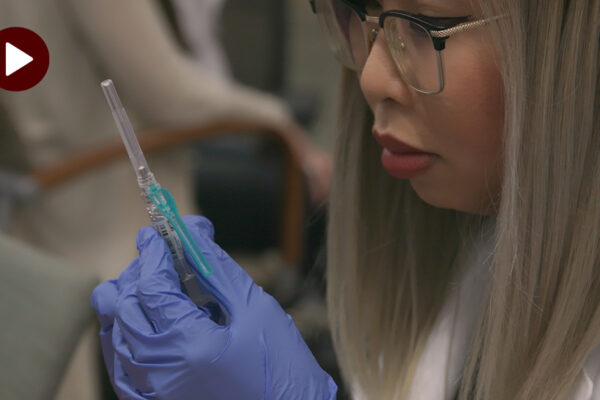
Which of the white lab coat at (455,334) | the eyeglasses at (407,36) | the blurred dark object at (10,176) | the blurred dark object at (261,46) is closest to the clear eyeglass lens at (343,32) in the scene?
the eyeglasses at (407,36)

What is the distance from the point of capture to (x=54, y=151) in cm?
127

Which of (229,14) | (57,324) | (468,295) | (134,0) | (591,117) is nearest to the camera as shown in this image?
(591,117)

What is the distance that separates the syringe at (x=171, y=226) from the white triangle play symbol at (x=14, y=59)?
105mm

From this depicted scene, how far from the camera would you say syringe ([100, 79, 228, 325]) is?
61cm

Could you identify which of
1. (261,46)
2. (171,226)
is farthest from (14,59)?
(261,46)

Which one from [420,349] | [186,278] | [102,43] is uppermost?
[102,43]

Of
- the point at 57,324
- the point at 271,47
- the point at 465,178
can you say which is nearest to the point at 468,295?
the point at 465,178

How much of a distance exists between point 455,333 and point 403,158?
0.85 feet

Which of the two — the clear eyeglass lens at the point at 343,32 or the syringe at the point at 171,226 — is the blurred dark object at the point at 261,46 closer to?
the clear eyeglass lens at the point at 343,32

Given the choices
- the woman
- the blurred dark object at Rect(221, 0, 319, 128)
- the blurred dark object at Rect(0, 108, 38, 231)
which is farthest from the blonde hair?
the blurred dark object at Rect(221, 0, 319, 128)

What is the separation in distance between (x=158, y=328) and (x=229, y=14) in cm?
200

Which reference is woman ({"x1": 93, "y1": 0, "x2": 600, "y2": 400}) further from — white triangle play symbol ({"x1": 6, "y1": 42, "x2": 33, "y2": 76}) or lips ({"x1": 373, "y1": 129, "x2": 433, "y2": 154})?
white triangle play symbol ({"x1": 6, "y1": 42, "x2": 33, "y2": 76})

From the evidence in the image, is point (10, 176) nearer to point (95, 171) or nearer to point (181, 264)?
point (95, 171)

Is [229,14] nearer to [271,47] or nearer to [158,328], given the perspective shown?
[271,47]
